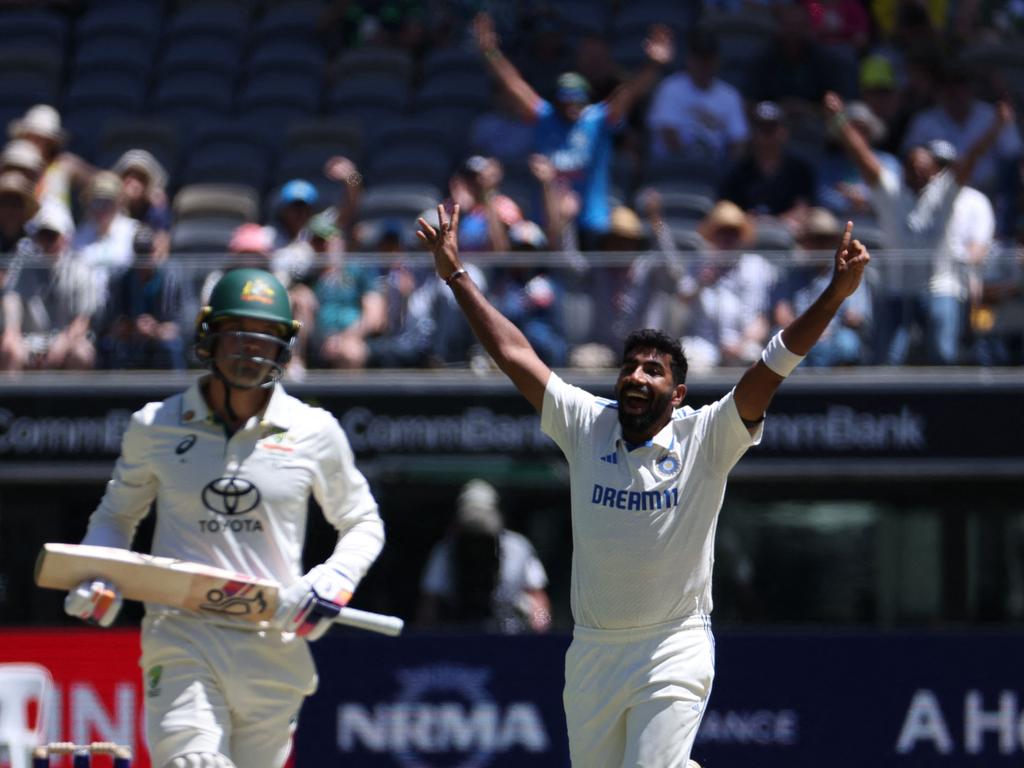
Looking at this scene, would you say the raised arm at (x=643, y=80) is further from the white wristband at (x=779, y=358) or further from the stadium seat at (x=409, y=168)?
the white wristband at (x=779, y=358)

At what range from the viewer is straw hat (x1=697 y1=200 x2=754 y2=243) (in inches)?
511

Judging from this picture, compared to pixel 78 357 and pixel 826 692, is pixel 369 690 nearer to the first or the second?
pixel 826 692

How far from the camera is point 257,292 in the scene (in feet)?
24.4

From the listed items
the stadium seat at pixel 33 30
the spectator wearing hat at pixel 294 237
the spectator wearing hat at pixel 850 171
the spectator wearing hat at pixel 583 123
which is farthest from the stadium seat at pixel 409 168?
the stadium seat at pixel 33 30

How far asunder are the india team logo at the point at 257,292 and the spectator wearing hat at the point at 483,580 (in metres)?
4.90

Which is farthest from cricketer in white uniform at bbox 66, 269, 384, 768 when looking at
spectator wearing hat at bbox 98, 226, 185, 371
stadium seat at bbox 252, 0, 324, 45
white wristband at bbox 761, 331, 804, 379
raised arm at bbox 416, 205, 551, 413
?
stadium seat at bbox 252, 0, 324, 45

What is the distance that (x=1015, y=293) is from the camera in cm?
1248

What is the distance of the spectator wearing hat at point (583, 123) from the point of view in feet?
44.1

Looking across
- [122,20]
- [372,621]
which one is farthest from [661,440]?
[122,20]

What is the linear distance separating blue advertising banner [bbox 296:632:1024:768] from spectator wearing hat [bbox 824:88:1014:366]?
281 cm

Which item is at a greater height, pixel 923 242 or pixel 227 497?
pixel 923 242

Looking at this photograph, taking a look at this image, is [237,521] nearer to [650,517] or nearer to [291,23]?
[650,517]

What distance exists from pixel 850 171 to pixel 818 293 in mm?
1809

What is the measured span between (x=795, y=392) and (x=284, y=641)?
258 inches
